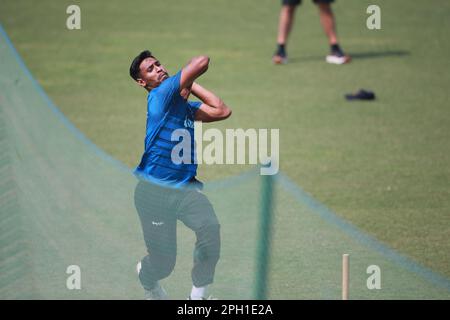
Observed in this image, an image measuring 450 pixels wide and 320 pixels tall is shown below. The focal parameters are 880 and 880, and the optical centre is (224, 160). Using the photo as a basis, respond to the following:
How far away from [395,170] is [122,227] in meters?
4.48

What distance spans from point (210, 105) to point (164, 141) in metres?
0.51

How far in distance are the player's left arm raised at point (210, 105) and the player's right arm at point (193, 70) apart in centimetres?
31

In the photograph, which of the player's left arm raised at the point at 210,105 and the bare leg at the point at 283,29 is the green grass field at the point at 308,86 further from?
the player's left arm raised at the point at 210,105

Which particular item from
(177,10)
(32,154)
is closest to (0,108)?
(32,154)

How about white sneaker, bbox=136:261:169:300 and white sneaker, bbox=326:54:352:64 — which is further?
white sneaker, bbox=326:54:352:64

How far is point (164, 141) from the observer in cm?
645

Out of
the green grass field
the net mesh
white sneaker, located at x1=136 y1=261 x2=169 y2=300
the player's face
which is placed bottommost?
white sneaker, located at x1=136 y1=261 x2=169 y2=300

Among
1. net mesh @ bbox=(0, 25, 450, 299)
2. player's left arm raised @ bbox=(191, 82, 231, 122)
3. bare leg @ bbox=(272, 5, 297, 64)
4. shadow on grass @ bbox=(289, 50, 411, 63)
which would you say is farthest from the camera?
shadow on grass @ bbox=(289, 50, 411, 63)

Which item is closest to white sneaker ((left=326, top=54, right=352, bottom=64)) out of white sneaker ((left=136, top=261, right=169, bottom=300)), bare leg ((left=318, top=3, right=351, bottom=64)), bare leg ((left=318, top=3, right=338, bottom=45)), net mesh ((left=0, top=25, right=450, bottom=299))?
bare leg ((left=318, top=3, right=351, bottom=64))

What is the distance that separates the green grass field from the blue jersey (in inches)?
101

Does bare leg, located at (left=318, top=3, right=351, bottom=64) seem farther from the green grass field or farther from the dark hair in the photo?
the dark hair

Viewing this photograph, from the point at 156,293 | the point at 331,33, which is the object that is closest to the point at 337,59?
the point at 331,33

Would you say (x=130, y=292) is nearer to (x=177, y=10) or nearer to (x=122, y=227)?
(x=122, y=227)

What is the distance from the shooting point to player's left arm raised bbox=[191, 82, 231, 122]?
6684mm
